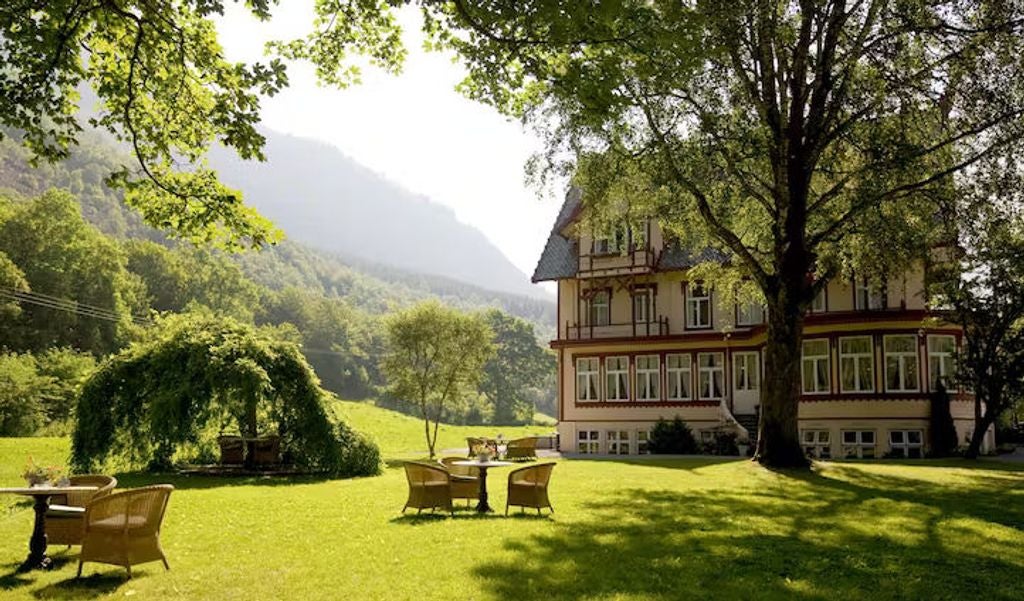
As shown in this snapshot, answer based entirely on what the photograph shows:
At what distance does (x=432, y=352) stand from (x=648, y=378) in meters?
9.39

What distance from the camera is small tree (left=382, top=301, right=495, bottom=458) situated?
109 ft

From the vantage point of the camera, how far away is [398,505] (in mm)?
14500

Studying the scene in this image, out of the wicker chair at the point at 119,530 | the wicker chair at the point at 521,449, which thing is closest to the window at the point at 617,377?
the wicker chair at the point at 521,449

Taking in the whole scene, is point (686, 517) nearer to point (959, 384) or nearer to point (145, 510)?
point (145, 510)

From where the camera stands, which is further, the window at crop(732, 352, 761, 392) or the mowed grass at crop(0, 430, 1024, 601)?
the window at crop(732, 352, 761, 392)

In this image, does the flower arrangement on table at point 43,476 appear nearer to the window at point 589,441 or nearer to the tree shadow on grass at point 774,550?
the tree shadow on grass at point 774,550

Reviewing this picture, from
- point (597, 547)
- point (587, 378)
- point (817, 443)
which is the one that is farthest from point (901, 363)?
point (597, 547)

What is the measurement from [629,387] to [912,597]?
27897 millimetres

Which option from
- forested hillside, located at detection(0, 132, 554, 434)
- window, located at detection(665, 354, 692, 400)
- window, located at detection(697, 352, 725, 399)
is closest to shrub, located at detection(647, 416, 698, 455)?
window, located at detection(665, 354, 692, 400)

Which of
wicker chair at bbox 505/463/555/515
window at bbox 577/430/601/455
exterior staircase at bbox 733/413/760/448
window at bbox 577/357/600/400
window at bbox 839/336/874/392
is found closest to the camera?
wicker chair at bbox 505/463/555/515

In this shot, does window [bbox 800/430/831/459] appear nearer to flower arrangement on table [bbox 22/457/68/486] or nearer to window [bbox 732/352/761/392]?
window [bbox 732/352/761/392]

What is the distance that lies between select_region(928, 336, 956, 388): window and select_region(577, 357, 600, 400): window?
13.3 m

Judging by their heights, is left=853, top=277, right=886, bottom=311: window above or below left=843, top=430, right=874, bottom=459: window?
above

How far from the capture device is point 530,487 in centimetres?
1274
